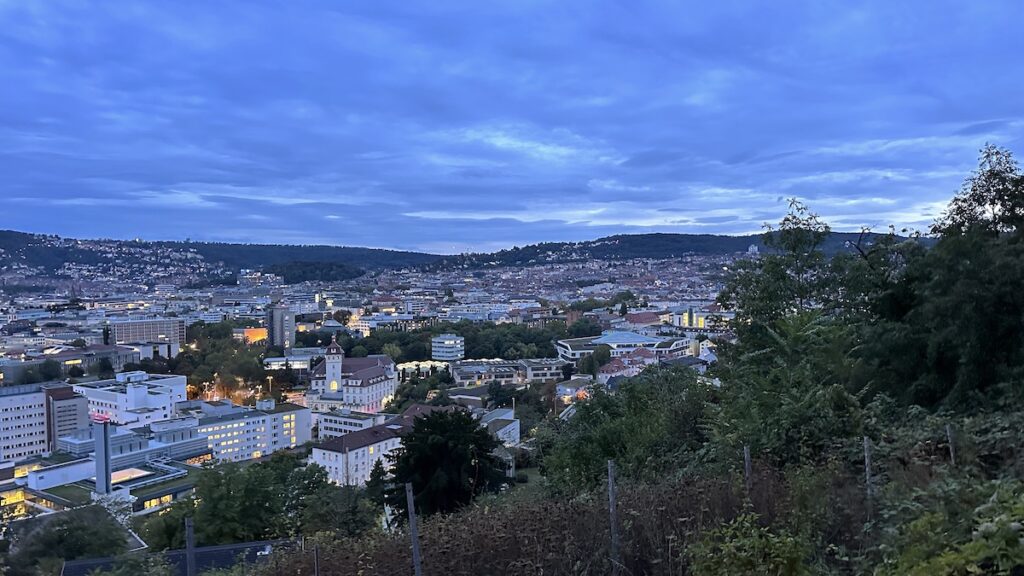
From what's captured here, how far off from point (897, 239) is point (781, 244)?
42.3 inches

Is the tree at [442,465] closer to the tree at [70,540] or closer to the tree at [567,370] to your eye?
the tree at [70,540]

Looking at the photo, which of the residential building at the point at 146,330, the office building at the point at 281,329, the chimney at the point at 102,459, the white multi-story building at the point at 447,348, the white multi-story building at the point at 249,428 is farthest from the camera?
the residential building at the point at 146,330

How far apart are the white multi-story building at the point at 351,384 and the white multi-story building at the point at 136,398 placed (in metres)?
6.57

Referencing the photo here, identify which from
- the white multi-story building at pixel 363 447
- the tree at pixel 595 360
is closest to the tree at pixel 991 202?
the white multi-story building at pixel 363 447

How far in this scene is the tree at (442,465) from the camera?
22.1 feet

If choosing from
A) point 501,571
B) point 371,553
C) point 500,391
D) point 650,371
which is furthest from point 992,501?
point 500,391

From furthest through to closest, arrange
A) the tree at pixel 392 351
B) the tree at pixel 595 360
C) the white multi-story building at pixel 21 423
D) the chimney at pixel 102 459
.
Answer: the tree at pixel 392 351 → the tree at pixel 595 360 → the white multi-story building at pixel 21 423 → the chimney at pixel 102 459

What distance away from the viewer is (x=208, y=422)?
26781 mm

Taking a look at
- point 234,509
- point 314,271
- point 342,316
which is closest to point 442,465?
point 234,509

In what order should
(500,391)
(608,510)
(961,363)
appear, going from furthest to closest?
(500,391), (961,363), (608,510)

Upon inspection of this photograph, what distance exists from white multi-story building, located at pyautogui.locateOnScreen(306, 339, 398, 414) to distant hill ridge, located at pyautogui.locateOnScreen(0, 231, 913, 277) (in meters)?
78.3

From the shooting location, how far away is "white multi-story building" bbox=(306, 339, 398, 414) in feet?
109

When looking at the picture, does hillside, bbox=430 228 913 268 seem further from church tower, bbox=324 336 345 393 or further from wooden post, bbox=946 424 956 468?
wooden post, bbox=946 424 956 468

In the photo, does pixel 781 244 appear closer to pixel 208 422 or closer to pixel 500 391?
pixel 500 391
